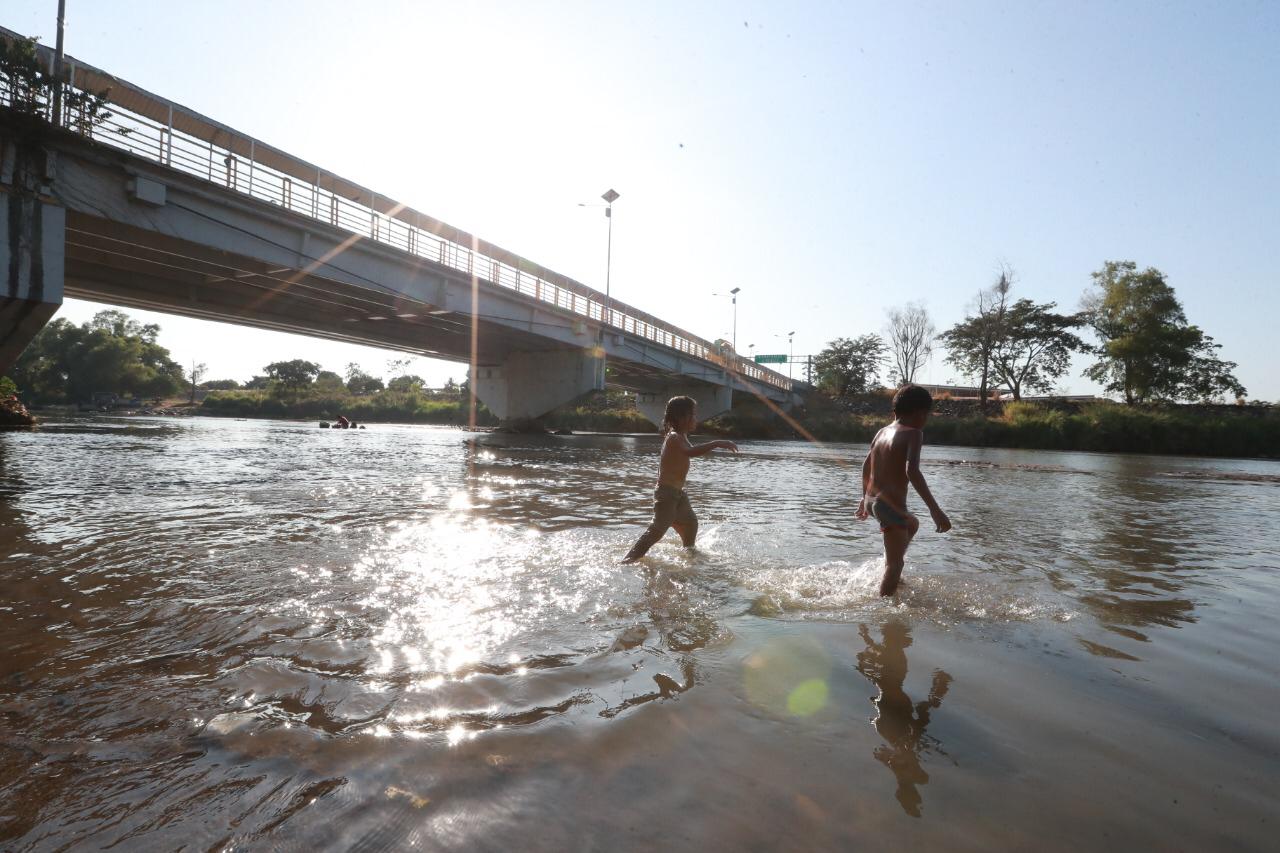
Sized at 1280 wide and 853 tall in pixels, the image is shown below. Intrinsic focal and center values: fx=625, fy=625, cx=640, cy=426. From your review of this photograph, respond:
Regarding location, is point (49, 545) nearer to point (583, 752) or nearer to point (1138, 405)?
point (583, 752)

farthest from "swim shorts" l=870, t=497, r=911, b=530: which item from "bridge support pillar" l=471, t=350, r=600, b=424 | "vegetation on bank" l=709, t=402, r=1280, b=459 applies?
"vegetation on bank" l=709, t=402, r=1280, b=459

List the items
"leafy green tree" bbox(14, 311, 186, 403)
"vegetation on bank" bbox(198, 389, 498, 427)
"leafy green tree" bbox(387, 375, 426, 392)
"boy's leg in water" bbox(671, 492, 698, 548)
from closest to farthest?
1. "boy's leg in water" bbox(671, 492, 698, 548)
2. "vegetation on bank" bbox(198, 389, 498, 427)
3. "leafy green tree" bbox(14, 311, 186, 403)
4. "leafy green tree" bbox(387, 375, 426, 392)

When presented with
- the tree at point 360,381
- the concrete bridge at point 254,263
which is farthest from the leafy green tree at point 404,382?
the concrete bridge at point 254,263

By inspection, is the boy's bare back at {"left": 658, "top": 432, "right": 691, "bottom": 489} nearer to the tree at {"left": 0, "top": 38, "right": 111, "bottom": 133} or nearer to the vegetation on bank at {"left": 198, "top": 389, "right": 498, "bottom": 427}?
the tree at {"left": 0, "top": 38, "right": 111, "bottom": 133}

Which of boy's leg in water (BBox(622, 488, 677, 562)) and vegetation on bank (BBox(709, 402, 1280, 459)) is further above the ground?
vegetation on bank (BBox(709, 402, 1280, 459))

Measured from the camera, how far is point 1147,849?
5.95 ft

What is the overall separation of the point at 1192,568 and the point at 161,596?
8.64m

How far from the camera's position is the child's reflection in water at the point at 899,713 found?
2141 mm

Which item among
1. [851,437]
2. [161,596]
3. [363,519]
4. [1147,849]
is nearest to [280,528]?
[363,519]

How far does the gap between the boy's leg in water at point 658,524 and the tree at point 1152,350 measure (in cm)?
6035

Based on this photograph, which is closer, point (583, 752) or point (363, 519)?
point (583, 752)

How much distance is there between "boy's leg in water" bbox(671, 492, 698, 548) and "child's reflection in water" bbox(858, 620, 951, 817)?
2.25m

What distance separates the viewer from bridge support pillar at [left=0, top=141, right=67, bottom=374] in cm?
1368

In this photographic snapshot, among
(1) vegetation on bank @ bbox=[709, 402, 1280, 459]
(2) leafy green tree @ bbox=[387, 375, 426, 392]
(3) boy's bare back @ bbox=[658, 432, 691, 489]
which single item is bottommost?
(3) boy's bare back @ bbox=[658, 432, 691, 489]
